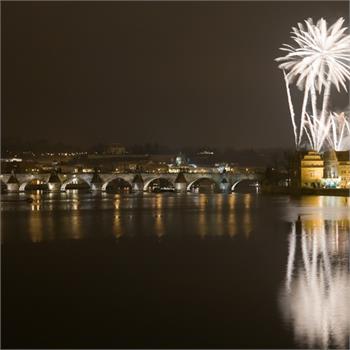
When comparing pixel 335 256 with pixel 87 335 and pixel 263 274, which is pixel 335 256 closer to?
Result: pixel 263 274

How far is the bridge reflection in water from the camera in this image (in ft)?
38.3

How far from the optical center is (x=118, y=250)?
2227cm

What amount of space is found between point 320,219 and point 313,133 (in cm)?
1415

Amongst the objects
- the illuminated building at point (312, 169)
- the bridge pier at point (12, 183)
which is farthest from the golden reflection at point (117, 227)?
the bridge pier at point (12, 183)

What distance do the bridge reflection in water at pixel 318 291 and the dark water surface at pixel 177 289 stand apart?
0.06 feet

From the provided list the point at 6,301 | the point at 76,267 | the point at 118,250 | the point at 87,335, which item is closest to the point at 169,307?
the point at 87,335

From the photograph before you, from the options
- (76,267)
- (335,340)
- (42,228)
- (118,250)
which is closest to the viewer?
(335,340)

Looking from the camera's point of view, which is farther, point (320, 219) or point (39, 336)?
point (320, 219)

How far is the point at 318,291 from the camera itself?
14633 mm

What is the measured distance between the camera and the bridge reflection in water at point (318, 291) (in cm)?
1168

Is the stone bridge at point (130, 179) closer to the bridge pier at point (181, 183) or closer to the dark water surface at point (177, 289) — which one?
the bridge pier at point (181, 183)

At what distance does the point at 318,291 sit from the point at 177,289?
265 centimetres

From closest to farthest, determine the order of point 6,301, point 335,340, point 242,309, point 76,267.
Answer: point 335,340 → point 242,309 → point 6,301 → point 76,267

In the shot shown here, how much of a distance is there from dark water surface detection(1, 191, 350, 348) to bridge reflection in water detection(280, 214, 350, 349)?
0.06 ft
